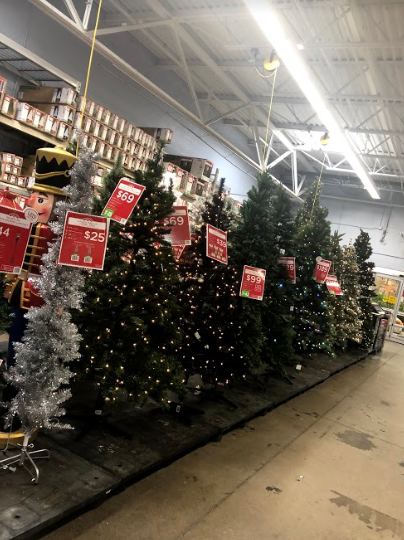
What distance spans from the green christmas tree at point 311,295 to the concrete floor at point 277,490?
5.08 feet

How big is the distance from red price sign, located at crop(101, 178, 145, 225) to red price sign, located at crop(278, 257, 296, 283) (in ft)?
9.18

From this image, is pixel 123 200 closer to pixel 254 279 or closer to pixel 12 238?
pixel 12 238

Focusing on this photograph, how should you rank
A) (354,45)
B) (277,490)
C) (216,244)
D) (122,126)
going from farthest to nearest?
(122,126) → (354,45) → (216,244) → (277,490)

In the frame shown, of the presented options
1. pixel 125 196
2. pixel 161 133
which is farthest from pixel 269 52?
pixel 125 196

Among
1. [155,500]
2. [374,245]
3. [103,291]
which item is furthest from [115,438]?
[374,245]

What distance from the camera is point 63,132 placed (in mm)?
6082

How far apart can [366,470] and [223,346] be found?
1775mm

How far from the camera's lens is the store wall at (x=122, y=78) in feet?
21.7

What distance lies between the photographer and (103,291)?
316cm

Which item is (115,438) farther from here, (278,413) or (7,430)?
(278,413)

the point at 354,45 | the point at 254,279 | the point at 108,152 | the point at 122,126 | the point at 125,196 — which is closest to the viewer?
the point at 125,196

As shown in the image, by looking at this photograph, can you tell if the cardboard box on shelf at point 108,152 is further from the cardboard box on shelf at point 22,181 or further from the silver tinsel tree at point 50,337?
the silver tinsel tree at point 50,337

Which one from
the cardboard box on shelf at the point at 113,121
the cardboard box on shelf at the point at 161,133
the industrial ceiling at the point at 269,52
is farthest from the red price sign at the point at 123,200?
the cardboard box on shelf at the point at 161,133

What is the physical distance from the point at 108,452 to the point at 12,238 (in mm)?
1688
